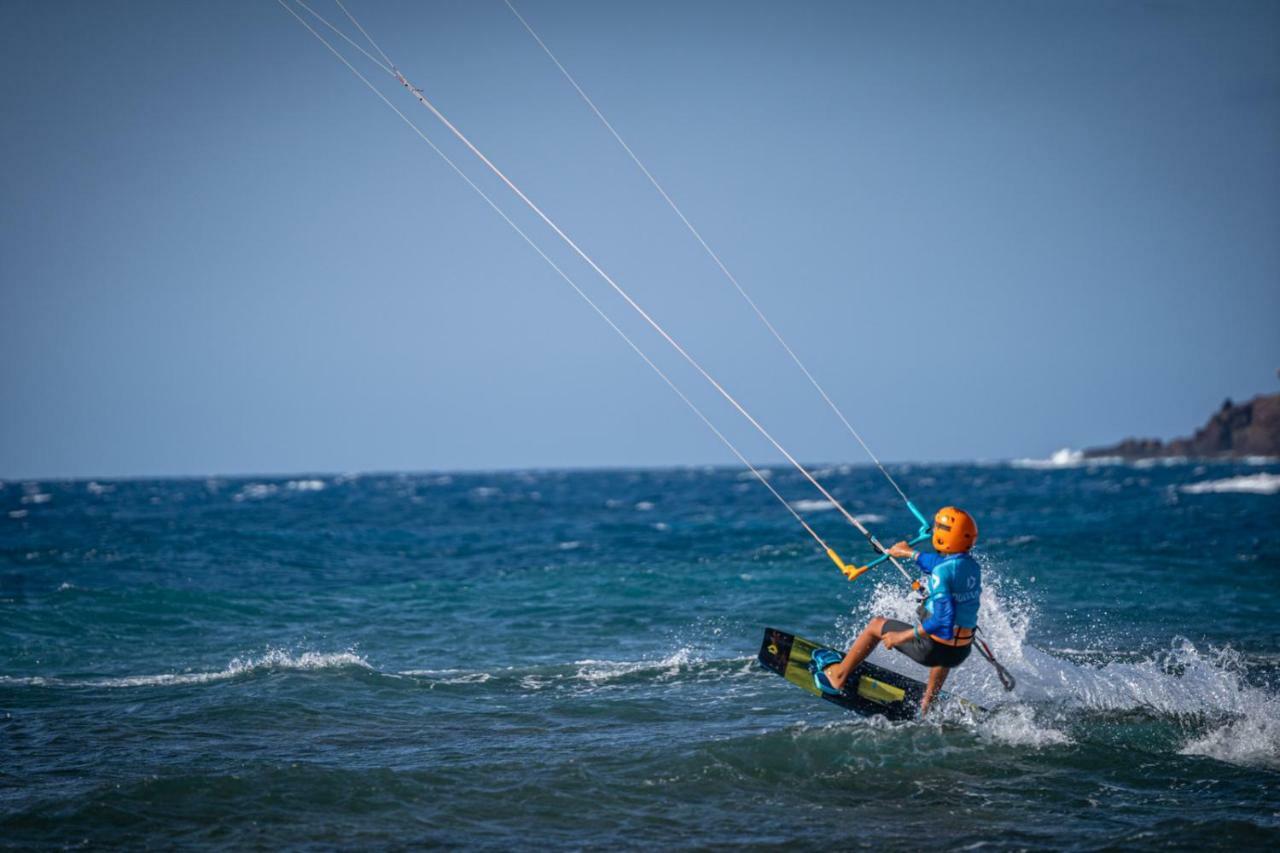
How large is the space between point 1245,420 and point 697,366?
162465 millimetres

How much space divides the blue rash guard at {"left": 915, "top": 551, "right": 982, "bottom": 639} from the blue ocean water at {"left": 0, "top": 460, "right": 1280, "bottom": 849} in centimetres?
113

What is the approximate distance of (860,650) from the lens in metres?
9.70

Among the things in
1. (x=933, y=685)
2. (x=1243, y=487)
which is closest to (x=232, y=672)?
(x=933, y=685)

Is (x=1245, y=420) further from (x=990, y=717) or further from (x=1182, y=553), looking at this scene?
(x=990, y=717)

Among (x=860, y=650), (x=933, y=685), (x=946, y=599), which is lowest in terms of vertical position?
(x=933, y=685)

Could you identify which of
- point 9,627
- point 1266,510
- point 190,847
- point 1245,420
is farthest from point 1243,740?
point 1245,420

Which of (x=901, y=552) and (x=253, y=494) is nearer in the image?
(x=901, y=552)

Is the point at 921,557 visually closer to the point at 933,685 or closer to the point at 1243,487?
the point at 933,685

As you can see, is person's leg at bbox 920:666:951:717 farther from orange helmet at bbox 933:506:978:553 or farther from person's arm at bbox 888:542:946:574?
orange helmet at bbox 933:506:978:553

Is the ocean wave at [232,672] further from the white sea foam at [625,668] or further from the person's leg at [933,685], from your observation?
the person's leg at [933,685]

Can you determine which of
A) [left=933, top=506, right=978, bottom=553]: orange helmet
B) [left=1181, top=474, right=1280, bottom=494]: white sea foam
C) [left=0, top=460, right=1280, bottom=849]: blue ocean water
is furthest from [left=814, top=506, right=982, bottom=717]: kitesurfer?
[left=1181, top=474, right=1280, bottom=494]: white sea foam

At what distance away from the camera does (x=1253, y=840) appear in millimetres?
7051

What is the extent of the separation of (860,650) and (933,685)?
0.82m

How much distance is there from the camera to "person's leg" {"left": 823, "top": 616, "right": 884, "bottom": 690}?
969 cm
